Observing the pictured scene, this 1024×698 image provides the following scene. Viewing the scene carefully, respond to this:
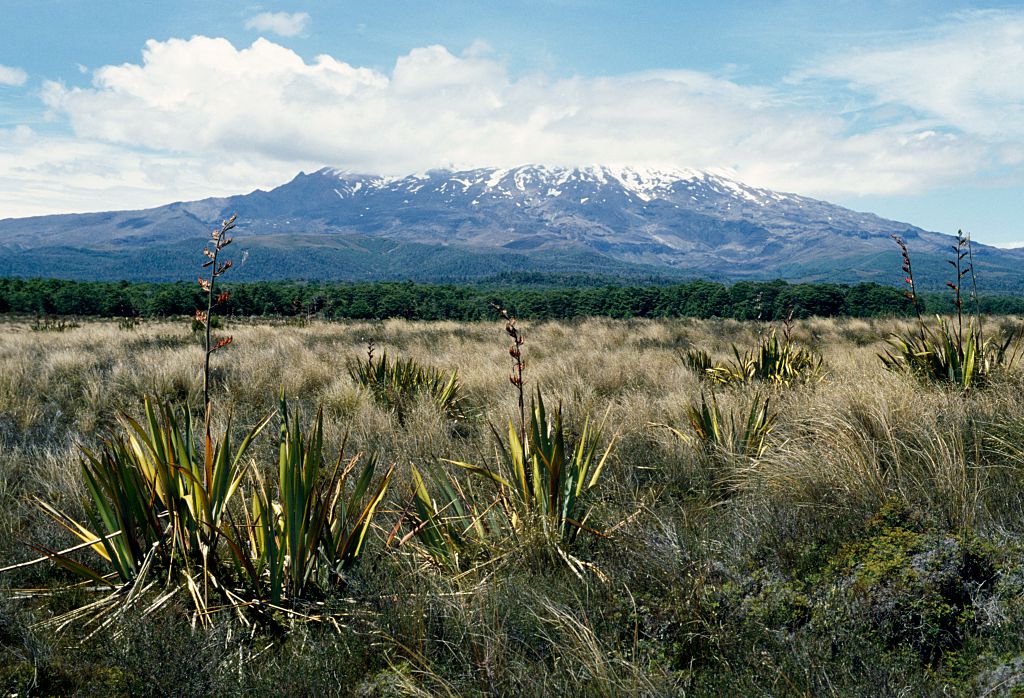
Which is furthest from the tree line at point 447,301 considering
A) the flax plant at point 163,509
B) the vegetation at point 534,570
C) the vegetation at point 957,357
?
the flax plant at point 163,509

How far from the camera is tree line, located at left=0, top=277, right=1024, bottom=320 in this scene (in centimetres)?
4912

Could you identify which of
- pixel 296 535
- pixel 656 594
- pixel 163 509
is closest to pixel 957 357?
pixel 656 594

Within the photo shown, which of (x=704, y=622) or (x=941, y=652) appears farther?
(x=704, y=622)

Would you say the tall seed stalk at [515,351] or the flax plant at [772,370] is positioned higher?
the tall seed stalk at [515,351]

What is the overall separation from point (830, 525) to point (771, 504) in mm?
427

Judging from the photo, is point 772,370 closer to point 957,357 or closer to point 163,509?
point 957,357

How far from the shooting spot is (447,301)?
2534 inches

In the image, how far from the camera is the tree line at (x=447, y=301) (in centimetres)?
4912

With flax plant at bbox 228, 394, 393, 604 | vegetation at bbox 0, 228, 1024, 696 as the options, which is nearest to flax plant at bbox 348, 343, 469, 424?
vegetation at bbox 0, 228, 1024, 696

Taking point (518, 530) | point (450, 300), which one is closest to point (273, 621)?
point (518, 530)

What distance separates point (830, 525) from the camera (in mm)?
2953

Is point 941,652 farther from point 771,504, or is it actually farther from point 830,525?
point 771,504

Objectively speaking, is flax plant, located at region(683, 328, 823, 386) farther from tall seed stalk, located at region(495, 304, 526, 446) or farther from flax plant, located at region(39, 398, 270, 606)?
flax plant, located at region(39, 398, 270, 606)

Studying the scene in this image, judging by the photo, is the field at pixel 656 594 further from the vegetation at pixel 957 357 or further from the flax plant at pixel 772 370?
the flax plant at pixel 772 370
